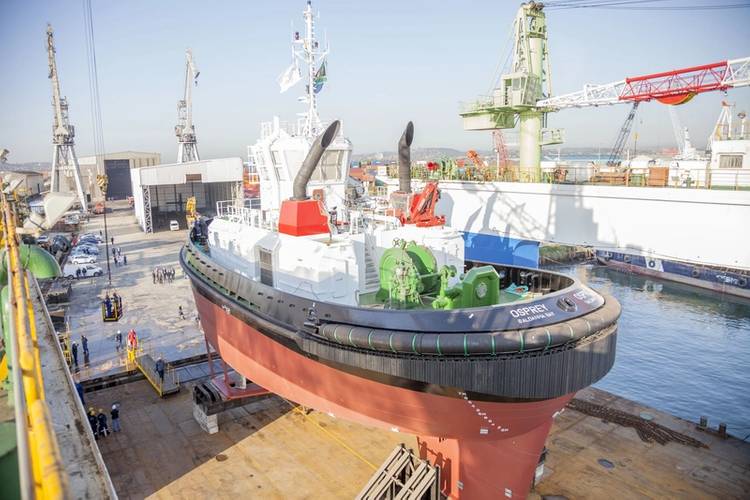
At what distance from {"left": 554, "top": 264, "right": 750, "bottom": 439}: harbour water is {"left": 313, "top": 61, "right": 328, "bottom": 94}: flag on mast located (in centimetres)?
1407

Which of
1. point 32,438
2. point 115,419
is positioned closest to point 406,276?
point 32,438

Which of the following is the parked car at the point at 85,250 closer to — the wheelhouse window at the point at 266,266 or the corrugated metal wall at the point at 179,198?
the corrugated metal wall at the point at 179,198

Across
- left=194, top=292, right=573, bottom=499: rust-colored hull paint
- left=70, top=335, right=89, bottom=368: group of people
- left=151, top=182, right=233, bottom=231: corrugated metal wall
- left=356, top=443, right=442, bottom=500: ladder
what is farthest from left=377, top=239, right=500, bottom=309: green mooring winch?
left=151, top=182, right=233, bottom=231: corrugated metal wall

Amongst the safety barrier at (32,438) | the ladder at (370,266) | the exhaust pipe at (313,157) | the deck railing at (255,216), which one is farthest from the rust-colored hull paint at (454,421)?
the safety barrier at (32,438)

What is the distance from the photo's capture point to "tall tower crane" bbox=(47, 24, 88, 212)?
2008 inches

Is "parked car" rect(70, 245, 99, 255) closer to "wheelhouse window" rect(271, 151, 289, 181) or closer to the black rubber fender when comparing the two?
"wheelhouse window" rect(271, 151, 289, 181)

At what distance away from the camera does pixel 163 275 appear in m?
26.5

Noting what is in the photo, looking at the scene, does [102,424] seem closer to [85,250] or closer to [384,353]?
[384,353]

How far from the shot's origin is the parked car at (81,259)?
1112 inches

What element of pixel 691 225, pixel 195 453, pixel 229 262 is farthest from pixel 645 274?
pixel 195 453

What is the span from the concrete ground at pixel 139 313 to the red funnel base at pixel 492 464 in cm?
1090

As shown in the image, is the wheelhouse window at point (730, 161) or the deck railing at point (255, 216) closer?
the deck railing at point (255, 216)

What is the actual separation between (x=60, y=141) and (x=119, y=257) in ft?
94.9

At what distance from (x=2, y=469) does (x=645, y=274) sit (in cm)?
3700
